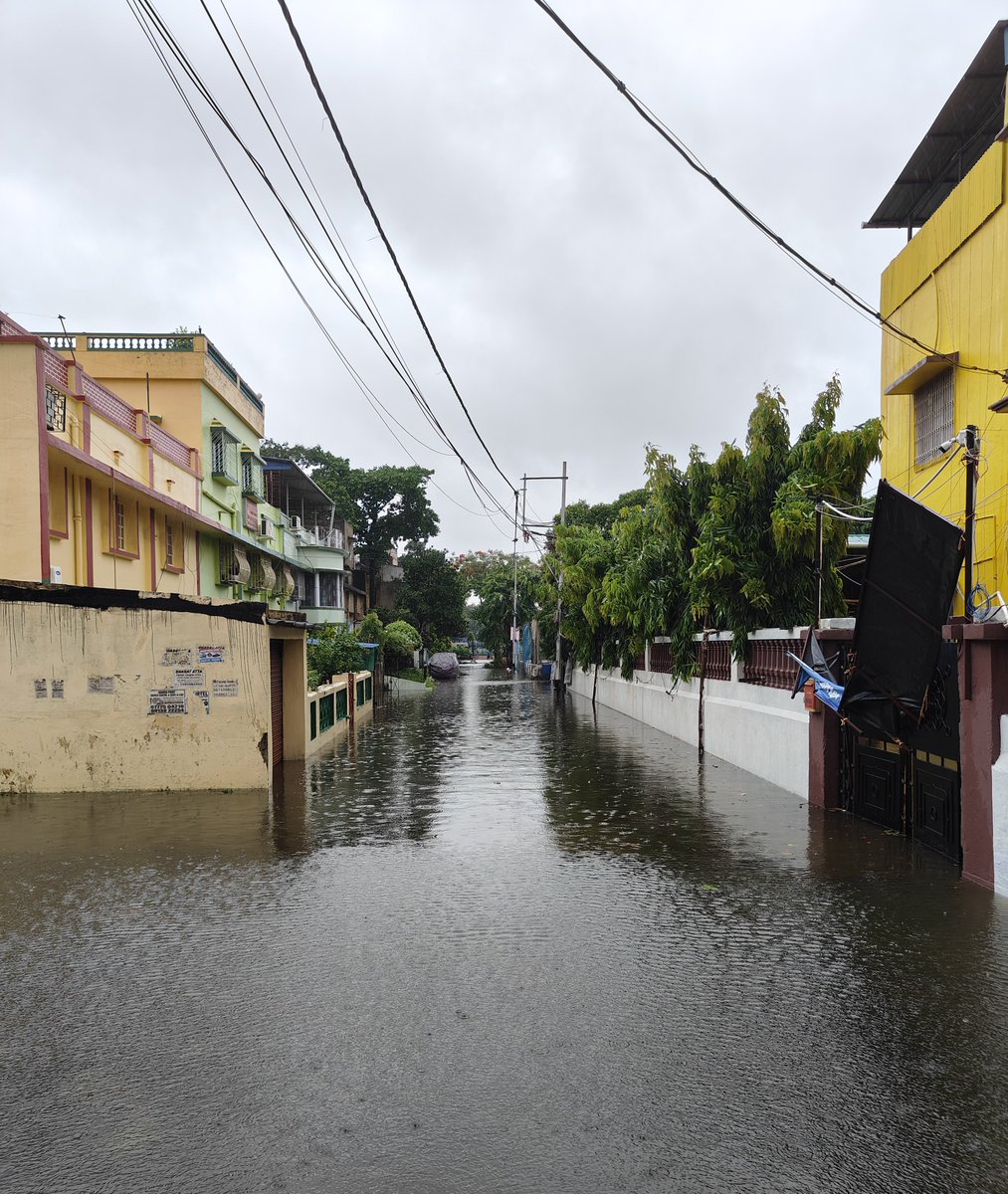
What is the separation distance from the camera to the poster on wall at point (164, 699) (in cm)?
1273

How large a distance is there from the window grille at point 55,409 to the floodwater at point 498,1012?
8.31 m

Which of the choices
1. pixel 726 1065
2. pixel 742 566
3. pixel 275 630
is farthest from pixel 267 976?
pixel 742 566

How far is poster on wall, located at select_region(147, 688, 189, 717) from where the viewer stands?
41.8 feet

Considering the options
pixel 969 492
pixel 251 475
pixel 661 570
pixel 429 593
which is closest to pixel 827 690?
pixel 969 492

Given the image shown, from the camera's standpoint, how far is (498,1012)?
5000mm

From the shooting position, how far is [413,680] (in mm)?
43688

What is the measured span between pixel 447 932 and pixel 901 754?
18.2ft

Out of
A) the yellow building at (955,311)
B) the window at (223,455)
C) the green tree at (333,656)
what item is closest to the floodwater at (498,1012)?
the yellow building at (955,311)

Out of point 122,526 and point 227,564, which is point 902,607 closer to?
point 122,526

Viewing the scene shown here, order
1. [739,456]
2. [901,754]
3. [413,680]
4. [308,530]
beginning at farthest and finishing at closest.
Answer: [413,680], [308,530], [739,456], [901,754]

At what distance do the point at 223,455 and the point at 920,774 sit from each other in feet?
74.5

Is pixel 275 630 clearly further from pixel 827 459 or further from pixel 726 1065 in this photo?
pixel 726 1065

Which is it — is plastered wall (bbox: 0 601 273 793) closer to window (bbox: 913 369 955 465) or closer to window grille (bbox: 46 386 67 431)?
window grille (bbox: 46 386 67 431)

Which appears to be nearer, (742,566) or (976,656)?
(976,656)
